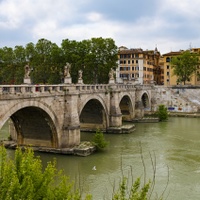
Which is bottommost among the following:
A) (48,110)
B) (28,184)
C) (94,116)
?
(28,184)

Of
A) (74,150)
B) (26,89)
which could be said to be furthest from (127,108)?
(26,89)

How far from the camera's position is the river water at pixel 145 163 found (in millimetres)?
15570

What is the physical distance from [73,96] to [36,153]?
15.9ft

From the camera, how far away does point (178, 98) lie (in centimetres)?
4972

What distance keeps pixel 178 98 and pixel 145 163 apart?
31.5 metres

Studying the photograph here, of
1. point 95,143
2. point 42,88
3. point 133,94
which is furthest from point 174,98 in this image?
point 42,88

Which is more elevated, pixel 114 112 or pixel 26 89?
pixel 26 89

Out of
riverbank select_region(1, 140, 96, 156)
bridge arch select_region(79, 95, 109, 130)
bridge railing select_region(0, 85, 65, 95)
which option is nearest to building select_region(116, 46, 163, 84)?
bridge arch select_region(79, 95, 109, 130)

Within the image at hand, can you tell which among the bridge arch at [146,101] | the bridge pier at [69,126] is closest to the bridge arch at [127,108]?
the bridge arch at [146,101]

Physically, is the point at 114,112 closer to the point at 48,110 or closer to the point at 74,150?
the point at 74,150

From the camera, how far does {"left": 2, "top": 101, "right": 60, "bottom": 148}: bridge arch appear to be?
20.8 meters

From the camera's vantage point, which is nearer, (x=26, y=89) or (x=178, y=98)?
(x=26, y=89)

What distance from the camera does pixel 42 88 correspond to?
19859 mm

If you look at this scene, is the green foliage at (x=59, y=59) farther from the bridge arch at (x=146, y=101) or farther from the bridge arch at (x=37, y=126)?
the bridge arch at (x=37, y=126)
